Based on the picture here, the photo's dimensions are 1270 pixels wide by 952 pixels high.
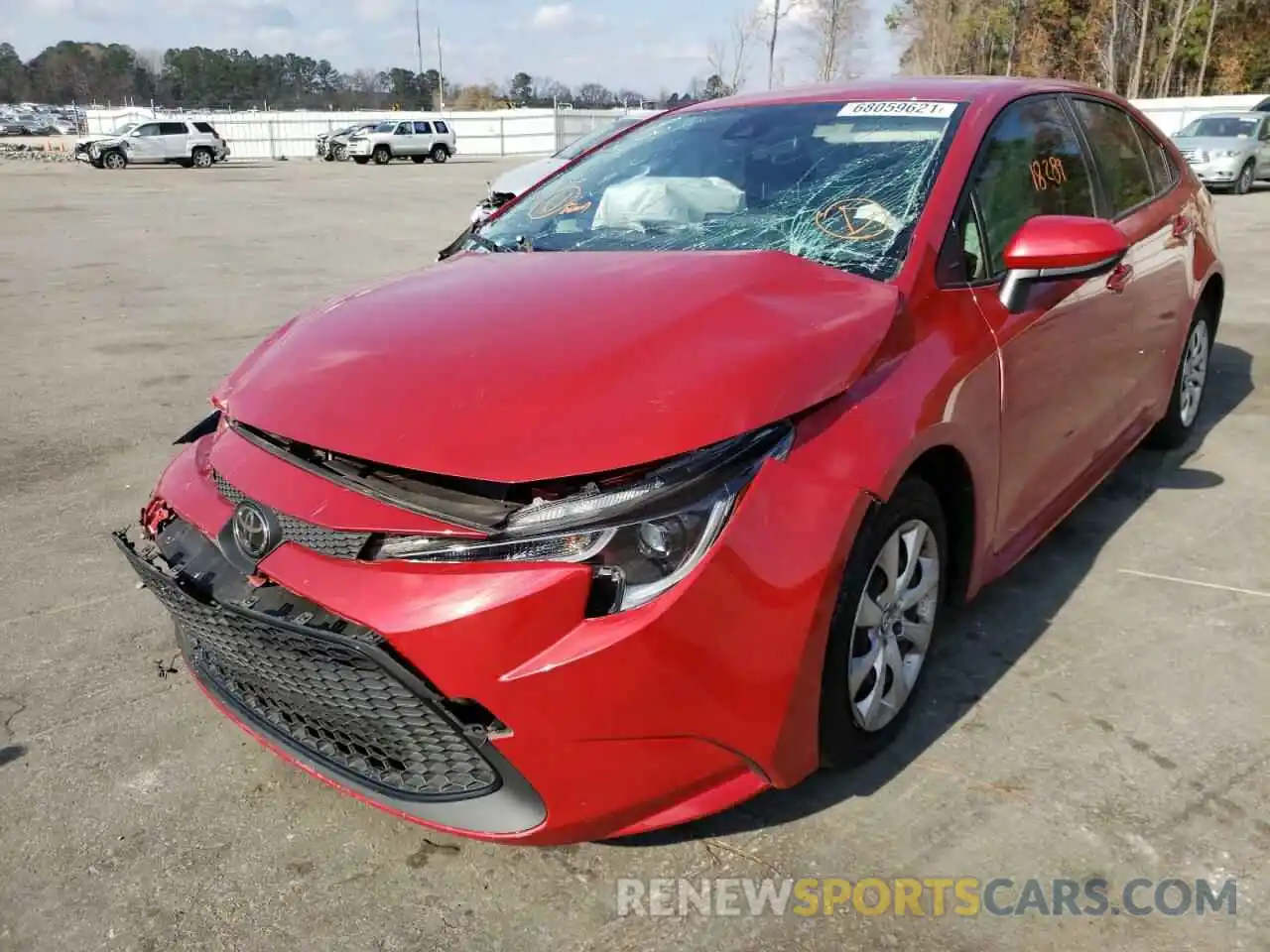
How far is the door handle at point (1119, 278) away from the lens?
11.3ft

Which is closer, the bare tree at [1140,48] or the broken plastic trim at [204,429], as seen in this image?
the broken plastic trim at [204,429]

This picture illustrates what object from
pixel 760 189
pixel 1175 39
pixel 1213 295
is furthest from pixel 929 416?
pixel 1175 39

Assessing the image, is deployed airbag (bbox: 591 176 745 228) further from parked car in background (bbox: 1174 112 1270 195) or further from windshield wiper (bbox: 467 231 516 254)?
parked car in background (bbox: 1174 112 1270 195)

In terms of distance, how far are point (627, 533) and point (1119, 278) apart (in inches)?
95.3

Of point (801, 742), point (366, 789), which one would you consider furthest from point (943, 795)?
point (366, 789)

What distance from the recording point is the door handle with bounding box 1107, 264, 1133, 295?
344cm

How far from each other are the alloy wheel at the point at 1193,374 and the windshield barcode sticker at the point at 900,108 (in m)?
2.19

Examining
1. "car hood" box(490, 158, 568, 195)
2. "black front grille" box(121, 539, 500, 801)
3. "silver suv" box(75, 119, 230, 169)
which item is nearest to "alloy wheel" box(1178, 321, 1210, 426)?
"black front grille" box(121, 539, 500, 801)

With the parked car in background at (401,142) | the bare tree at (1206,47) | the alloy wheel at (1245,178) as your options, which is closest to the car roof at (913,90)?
the alloy wheel at (1245,178)

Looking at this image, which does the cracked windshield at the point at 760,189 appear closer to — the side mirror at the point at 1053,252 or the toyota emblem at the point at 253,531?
the side mirror at the point at 1053,252

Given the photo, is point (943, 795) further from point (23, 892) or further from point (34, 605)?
point (34, 605)

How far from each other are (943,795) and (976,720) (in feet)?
1.19

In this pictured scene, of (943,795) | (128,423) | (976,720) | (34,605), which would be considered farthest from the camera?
(128,423)

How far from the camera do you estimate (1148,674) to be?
300cm
